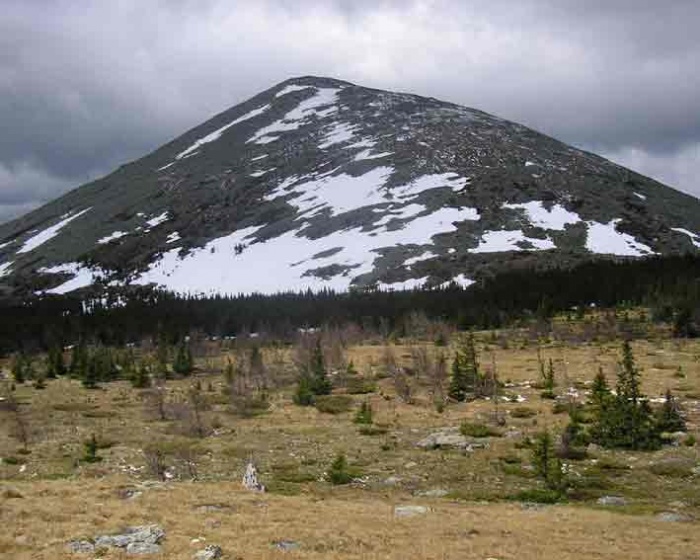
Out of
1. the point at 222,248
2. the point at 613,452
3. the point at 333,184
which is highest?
the point at 333,184

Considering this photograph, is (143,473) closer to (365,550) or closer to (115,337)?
(365,550)

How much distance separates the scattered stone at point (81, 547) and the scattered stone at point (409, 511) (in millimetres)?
9973

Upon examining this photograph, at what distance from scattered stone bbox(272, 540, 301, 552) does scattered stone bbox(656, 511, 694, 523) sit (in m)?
13.0

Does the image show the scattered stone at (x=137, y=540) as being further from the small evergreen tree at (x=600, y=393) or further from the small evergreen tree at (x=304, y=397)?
the small evergreen tree at (x=304, y=397)

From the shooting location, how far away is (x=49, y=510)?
2198cm

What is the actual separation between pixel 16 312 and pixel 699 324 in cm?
12139

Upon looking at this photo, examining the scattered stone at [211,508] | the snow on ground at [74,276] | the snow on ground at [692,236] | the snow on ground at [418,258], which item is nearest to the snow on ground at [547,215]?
the snow on ground at [692,236]

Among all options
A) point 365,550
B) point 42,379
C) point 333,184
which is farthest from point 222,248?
point 365,550

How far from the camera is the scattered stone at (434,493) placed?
90.7 feet

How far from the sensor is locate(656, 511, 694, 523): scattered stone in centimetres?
2347

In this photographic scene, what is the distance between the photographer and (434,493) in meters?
28.1

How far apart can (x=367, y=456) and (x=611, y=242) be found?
5230 inches

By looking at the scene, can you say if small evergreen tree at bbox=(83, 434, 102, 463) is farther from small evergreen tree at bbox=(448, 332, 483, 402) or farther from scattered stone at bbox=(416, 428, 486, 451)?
small evergreen tree at bbox=(448, 332, 483, 402)

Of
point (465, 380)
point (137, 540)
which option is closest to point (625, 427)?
point (465, 380)
